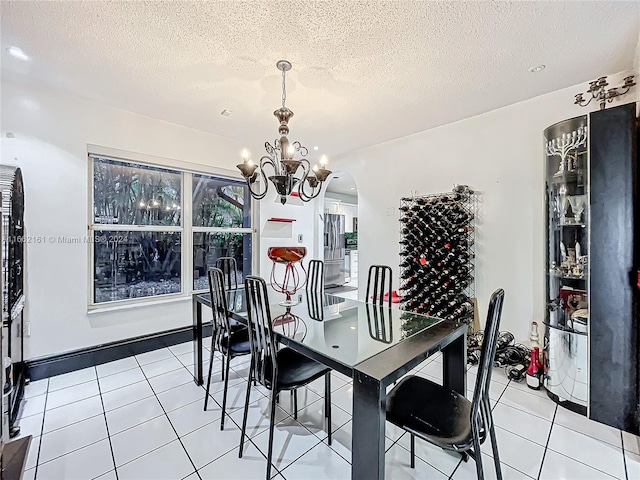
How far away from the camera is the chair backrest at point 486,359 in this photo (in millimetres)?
1261

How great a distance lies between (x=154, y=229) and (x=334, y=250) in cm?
455

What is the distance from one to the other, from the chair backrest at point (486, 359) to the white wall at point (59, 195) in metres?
3.45

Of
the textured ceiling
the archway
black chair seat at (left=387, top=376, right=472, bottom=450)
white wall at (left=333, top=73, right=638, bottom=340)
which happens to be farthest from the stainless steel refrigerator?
black chair seat at (left=387, top=376, right=472, bottom=450)

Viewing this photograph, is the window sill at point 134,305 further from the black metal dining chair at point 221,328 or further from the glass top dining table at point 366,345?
the black metal dining chair at point 221,328

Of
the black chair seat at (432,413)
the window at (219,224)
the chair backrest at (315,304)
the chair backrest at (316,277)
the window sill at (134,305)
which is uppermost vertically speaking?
the window at (219,224)

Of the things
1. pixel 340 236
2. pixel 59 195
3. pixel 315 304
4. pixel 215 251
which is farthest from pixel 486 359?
pixel 340 236

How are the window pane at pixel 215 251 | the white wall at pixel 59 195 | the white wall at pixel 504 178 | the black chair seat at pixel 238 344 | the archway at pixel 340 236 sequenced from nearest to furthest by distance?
the black chair seat at pixel 238 344 → the white wall at pixel 59 195 → the white wall at pixel 504 178 → the window pane at pixel 215 251 → the archway at pixel 340 236

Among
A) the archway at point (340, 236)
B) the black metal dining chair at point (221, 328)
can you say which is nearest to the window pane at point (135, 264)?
the black metal dining chair at point (221, 328)

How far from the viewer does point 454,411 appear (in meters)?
1.50

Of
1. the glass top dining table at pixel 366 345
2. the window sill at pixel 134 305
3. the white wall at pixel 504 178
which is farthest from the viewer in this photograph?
the window sill at pixel 134 305

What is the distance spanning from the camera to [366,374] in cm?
130

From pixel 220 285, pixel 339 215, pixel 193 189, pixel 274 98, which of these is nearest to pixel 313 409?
pixel 220 285

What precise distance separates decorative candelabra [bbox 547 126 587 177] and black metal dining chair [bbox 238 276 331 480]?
2.50 m

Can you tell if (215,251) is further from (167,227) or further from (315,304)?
(315,304)
